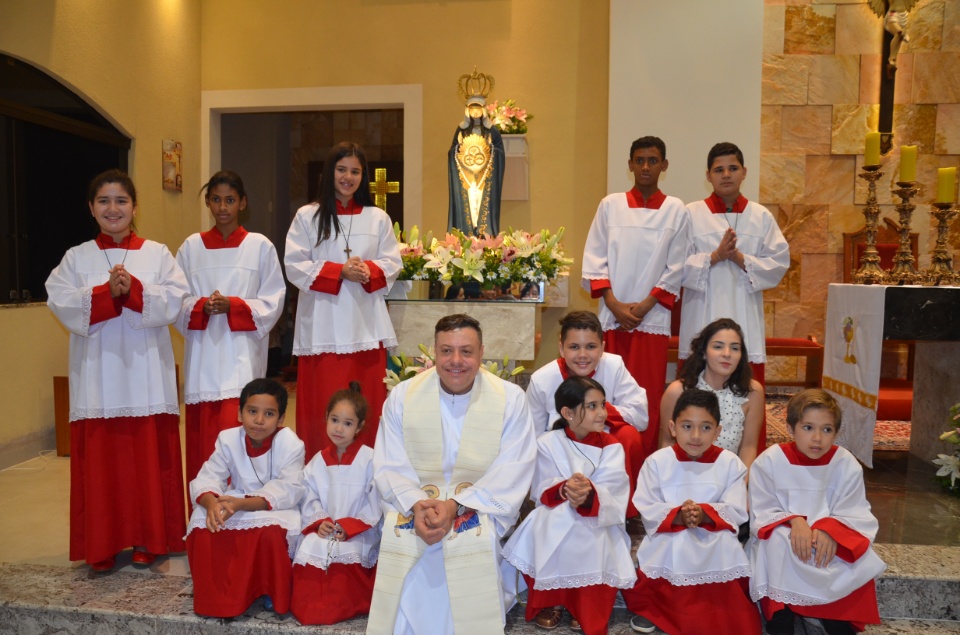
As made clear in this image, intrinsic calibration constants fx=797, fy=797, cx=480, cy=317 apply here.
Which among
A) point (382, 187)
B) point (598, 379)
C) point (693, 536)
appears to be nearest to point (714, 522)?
point (693, 536)

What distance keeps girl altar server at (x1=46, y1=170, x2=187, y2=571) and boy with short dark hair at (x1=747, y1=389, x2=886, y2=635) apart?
2.78 metres

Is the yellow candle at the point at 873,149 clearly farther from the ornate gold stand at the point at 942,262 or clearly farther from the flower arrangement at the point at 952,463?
the flower arrangement at the point at 952,463

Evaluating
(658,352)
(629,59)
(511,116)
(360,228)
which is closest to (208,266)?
(360,228)

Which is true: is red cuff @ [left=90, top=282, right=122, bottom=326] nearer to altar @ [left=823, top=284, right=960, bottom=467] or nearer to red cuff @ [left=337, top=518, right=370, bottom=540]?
red cuff @ [left=337, top=518, right=370, bottom=540]

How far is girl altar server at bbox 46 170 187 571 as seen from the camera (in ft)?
12.2

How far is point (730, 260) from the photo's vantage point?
179 inches

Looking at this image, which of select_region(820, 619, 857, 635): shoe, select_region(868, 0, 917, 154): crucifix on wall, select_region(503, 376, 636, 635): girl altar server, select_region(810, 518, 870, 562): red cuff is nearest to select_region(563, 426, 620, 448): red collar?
select_region(503, 376, 636, 635): girl altar server

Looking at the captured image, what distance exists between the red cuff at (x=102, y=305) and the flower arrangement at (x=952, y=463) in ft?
15.0

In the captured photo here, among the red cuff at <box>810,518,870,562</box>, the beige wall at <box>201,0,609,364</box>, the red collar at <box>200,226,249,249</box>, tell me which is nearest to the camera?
the red cuff at <box>810,518,870,562</box>

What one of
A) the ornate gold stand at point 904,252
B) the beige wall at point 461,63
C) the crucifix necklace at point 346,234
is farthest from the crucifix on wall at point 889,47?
the crucifix necklace at point 346,234

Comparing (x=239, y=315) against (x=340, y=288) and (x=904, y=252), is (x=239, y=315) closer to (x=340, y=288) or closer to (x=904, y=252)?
(x=340, y=288)

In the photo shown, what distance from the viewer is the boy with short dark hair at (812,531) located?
3119 mm

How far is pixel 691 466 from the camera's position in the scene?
3406 millimetres

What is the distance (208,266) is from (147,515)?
128 centimetres
